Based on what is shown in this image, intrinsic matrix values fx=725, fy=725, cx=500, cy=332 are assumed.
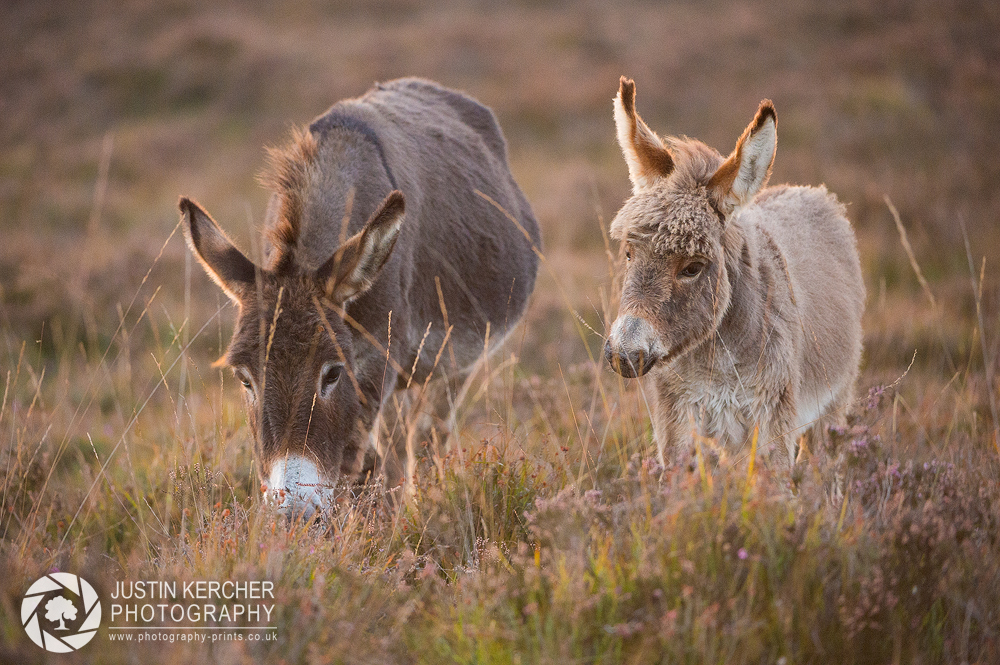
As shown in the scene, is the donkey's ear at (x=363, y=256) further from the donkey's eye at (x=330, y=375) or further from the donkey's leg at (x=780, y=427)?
the donkey's leg at (x=780, y=427)

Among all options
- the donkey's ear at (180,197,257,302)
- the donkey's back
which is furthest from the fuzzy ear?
the donkey's ear at (180,197,257,302)

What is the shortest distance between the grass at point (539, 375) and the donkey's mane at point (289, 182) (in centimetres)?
86

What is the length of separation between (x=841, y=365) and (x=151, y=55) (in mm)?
20712

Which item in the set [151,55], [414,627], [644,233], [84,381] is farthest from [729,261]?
[151,55]

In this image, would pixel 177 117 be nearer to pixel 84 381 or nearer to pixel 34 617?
pixel 84 381

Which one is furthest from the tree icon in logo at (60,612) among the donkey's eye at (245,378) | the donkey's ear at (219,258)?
the donkey's ear at (219,258)

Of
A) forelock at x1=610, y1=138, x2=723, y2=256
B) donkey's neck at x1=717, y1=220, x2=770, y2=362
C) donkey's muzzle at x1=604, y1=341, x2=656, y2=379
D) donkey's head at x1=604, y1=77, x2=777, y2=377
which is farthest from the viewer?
donkey's neck at x1=717, y1=220, x2=770, y2=362

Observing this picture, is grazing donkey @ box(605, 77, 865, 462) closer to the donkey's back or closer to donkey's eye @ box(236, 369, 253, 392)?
the donkey's back

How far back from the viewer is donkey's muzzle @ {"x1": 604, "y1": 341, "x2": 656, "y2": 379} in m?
3.05

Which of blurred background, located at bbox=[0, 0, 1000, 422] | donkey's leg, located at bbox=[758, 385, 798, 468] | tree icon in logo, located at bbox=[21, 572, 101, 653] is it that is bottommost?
tree icon in logo, located at bbox=[21, 572, 101, 653]

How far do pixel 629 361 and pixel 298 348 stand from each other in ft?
4.88

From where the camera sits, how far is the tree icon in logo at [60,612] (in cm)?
235

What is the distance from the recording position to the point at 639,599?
247cm

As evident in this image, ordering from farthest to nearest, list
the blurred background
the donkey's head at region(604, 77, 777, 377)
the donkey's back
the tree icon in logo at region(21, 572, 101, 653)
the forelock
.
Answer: the blurred background, the donkey's back, the forelock, the donkey's head at region(604, 77, 777, 377), the tree icon in logo at region(21, 572, 101, 653)
